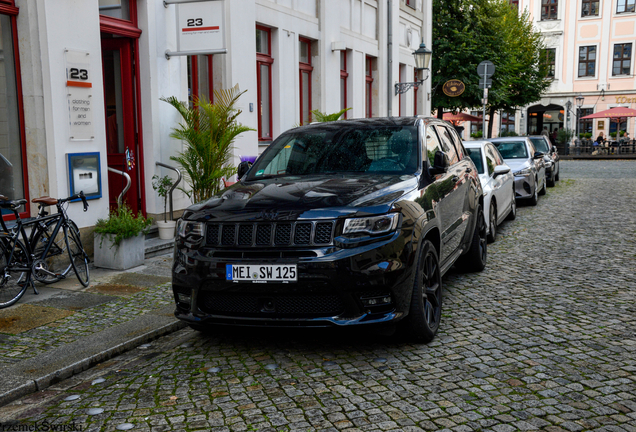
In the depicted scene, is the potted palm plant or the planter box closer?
the planter box

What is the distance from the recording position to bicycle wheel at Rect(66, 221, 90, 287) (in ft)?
23.2

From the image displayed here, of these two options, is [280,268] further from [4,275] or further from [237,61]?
[237,61]

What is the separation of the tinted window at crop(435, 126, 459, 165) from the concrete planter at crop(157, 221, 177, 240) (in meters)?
4.29

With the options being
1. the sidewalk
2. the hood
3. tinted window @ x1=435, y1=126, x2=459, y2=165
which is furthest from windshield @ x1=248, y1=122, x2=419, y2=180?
the sidewalk

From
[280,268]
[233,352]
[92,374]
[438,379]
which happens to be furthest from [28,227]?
[438,379]

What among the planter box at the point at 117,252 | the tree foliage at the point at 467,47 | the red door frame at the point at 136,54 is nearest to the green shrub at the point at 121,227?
the planter box at the point at 117,252

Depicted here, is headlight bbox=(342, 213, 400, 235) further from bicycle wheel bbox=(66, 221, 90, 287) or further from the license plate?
bicycle wheel bbox=(66, 221, 90, 287)

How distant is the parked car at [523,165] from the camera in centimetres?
1498

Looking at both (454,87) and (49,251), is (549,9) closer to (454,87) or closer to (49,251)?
(454,87)

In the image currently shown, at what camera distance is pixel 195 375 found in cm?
445

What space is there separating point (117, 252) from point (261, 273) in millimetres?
4105

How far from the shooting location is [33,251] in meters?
6.72

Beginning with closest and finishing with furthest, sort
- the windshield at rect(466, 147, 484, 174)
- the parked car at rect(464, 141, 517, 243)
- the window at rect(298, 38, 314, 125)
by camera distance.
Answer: the parked car at rect(464, 141, 517, 243), the windshield at rect(466, 147, 484, 174), the window at rect(298, 38, 314, 125)

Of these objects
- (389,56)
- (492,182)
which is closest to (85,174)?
(492,182)
